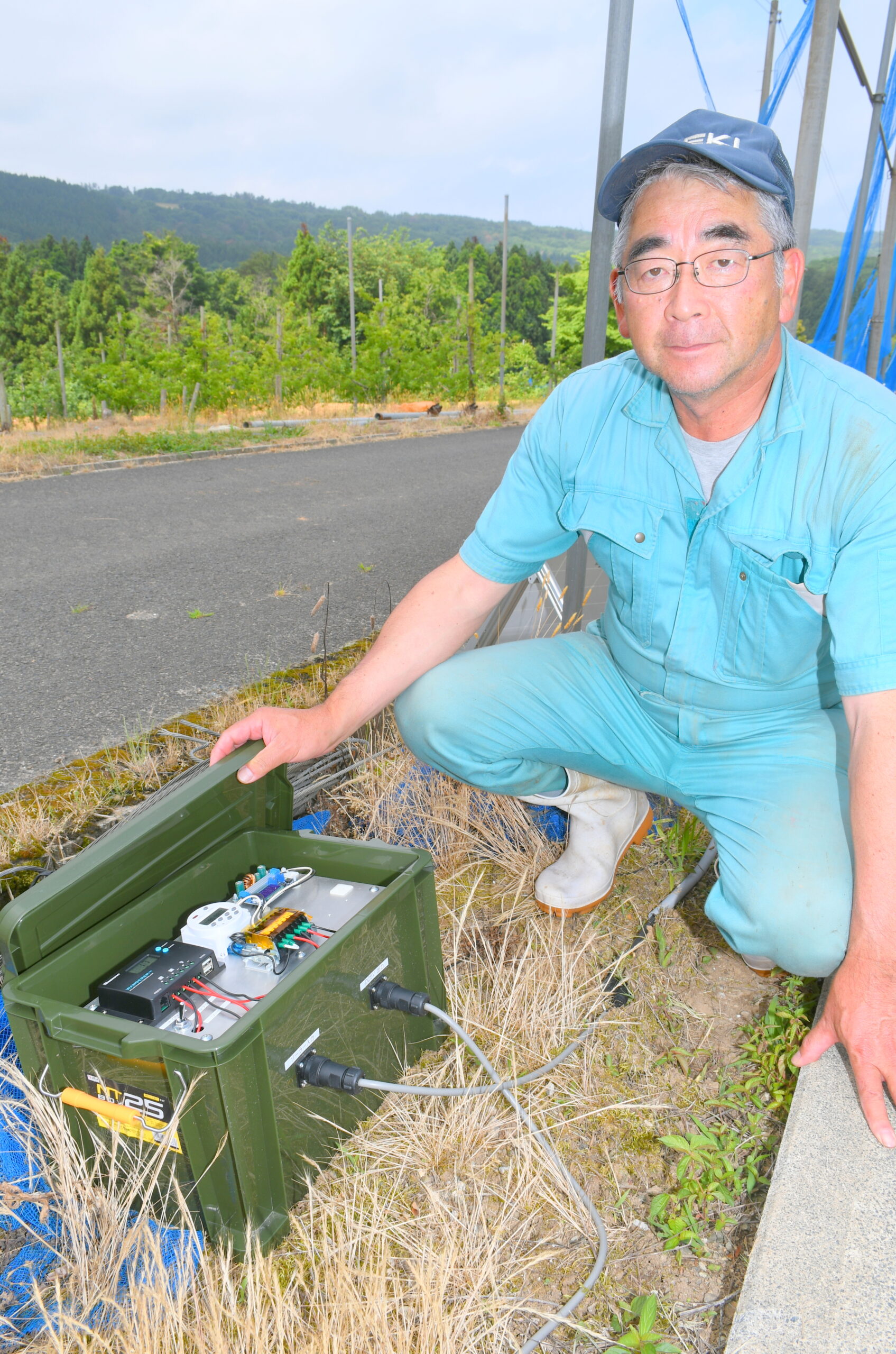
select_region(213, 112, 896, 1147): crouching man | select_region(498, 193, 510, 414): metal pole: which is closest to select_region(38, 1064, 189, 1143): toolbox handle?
select_region(213, 112, 896, 1147): crouching man

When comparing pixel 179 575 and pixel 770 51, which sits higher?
pixel 770 51

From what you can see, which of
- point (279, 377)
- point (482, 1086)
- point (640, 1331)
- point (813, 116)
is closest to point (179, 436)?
point (279, 377)

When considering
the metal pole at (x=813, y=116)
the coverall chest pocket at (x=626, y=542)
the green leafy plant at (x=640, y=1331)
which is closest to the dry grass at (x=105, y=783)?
the coverall chest pocket at (x=626, y=542)

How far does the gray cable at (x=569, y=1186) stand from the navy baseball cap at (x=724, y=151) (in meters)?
1.64

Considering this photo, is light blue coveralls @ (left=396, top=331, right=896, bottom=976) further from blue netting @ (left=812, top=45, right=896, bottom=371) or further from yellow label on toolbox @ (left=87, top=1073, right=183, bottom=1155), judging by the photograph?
blue netting @ (left=812, top=45, right=896, bottom=371)

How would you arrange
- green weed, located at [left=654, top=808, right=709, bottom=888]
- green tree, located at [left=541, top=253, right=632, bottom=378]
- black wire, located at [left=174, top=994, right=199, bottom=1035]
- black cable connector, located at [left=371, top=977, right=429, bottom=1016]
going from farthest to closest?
green tree, located at [left=541, top=253, right=632, bottom=378]
green weed, located at [left=654, top=808, right=709, bottom=888]
black cable connector, located at [left=371, top=977, right=429, bottom=1016]
black wire, located at [left=174, top=994, right=199, bottom=1035]

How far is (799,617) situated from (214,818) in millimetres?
1246

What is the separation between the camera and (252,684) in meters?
3.33

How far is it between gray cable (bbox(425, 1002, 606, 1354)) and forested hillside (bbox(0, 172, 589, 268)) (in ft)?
475

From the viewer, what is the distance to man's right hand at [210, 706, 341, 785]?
1.75m

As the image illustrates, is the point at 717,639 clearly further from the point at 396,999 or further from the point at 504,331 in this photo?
the point at 504,331

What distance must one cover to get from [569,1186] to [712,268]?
166 centimetres

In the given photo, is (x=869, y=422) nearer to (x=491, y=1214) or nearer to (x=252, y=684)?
(x=491, y=1214)

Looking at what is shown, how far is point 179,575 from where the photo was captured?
5.10 meters
